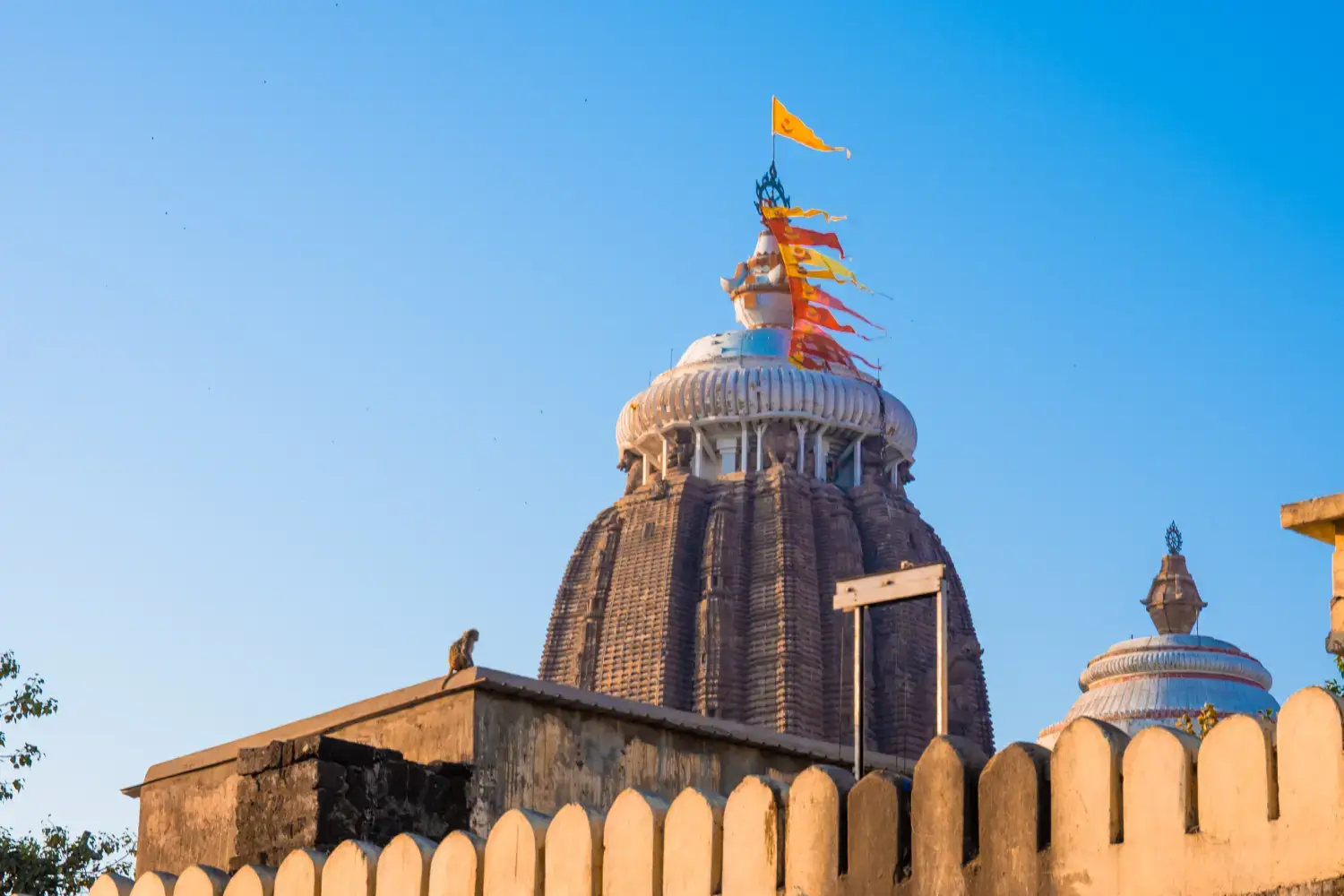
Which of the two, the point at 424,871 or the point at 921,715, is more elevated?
the point at 921,715

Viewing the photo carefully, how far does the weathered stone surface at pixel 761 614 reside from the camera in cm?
5831

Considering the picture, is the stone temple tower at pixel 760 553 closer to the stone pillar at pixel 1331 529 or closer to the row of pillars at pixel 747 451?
the row of pillars at pixel 747 451

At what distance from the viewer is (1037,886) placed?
29.5 ft

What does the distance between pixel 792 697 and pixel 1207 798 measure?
160 feet

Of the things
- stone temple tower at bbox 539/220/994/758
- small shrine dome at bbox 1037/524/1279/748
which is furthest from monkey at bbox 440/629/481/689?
stone temple tower at bbox 539/220/994/758

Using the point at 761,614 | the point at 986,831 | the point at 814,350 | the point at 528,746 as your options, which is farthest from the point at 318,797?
the point at 814,350

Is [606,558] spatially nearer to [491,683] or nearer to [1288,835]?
[491,683]

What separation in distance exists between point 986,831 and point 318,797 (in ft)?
16.5

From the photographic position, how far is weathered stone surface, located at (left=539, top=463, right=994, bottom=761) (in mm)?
58312

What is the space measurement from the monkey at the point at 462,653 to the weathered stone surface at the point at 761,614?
40.6m

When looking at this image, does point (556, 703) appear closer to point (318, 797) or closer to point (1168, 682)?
point (318, 797)

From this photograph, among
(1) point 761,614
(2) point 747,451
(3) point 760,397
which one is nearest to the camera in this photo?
(1) point 761,614

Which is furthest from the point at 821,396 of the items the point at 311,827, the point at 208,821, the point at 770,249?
the point at 311,827

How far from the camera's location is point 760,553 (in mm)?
60844
